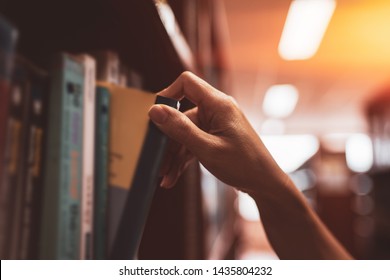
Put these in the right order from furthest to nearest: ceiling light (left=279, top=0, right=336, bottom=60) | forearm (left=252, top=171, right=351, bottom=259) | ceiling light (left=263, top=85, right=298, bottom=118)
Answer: ceiling light (left=263, top=85, right=298, bottom=118)
ceiling light (left=279, top=0, right=336, bottom=60)
forearm (left=252, top=171, right=351, bottom=259)

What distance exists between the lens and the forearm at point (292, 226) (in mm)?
607

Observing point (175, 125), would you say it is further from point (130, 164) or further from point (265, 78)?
point (265, 78)

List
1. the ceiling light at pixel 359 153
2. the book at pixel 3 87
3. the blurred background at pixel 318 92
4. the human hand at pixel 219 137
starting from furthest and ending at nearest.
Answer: the ceiling light at pixel 359 153 → the blurred background at pixel 318 92 → the human hand at pixel 219 137 → the book at pixel 3 87

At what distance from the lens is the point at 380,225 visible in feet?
15.3

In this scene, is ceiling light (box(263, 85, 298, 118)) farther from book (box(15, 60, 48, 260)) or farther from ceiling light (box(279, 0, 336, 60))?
book (box(15, 60, 48, 260))

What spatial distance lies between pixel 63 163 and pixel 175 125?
0.14 m

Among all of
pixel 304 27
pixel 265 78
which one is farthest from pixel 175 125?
pixel 265 78

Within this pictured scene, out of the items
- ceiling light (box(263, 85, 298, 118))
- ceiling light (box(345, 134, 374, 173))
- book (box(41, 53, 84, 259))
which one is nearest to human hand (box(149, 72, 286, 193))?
book (box(41, 53, 84, 259))

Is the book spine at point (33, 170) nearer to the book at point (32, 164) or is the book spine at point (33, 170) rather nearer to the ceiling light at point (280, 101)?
the book at point (32, 164)

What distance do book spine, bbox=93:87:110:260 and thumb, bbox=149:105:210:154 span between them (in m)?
0.09

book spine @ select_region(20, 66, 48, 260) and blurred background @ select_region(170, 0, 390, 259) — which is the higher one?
blurred background @ select_region(170, 0, 390, 259)

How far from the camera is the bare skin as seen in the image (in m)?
0.48

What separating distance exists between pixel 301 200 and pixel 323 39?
3365mm

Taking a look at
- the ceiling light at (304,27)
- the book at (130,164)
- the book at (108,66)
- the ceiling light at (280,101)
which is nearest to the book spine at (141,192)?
the book at (130,164)
